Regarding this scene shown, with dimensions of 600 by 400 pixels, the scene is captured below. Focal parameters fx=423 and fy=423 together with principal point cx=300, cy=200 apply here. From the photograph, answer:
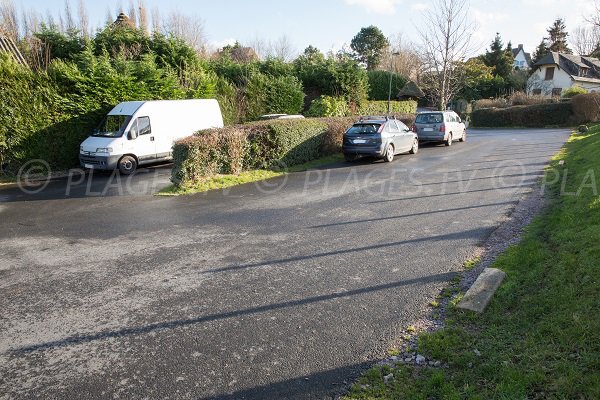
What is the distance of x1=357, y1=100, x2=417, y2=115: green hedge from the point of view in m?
28.7

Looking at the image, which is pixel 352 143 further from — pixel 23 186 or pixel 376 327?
pixel 376 327

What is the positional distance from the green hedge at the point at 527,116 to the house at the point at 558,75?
2006 centimetres

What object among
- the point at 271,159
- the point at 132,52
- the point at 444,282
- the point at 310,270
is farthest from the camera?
the point at 132,52

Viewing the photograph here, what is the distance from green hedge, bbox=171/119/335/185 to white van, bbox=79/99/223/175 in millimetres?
3010

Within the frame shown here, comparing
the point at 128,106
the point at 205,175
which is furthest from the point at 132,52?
the point at 205,175

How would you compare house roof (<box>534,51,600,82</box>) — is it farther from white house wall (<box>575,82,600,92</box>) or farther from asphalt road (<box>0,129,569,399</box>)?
asphalt road (<box>0,129,569,399</box>)

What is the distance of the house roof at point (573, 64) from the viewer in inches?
2079

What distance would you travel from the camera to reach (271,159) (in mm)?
14031

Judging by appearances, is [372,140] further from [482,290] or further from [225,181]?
[482,290]

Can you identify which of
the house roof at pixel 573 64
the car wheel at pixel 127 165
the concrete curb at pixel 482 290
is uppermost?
the house roof at pixel 573 64

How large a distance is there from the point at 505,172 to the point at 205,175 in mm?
9070

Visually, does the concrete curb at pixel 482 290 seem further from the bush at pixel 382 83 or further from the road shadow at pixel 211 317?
the bush at pixel 382 83

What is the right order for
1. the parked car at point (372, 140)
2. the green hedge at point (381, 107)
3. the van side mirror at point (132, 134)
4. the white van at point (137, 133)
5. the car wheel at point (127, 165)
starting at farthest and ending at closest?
the green hedge at point (381, 107), the parked car at point (372, 140), the van side mirror at point (132, 134), the car wheel at point (127, 165), the white van at point (137, 133)

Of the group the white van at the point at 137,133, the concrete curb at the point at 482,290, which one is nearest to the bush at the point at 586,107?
the white van at the point at 137,133
